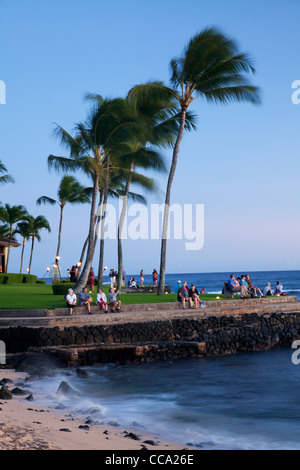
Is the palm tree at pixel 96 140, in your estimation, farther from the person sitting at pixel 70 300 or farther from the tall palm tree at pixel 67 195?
the tall palm tree at pixel 67 195

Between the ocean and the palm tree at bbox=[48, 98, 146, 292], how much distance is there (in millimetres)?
9085

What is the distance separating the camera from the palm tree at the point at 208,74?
25062 millimetres

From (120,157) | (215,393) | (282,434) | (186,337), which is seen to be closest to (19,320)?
(186,337)

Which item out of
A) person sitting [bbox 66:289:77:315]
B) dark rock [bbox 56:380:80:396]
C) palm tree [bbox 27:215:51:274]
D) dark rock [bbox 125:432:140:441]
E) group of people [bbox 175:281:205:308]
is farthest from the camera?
palm tree [bbox 27:215:51:274]

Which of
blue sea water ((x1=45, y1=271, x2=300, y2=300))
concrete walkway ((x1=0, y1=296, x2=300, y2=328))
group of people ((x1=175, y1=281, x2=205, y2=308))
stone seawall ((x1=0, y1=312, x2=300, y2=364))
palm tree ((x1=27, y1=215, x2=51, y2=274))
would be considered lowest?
stone seawall ((x1=0, y1=312, x2=300, y2=364))

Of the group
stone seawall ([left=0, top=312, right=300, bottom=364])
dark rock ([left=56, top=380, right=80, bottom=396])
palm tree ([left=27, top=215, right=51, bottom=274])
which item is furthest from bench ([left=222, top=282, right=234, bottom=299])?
palm tree ([left=27, top=215, right=51, bottom=274])

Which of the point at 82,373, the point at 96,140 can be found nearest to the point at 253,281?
the point at 96,140

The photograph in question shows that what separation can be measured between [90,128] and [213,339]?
1303 centimetres

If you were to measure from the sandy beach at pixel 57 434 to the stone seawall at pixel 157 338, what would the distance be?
250 inches

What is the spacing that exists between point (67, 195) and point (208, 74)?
95.1ft

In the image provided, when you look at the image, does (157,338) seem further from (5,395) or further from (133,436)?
(133,436)

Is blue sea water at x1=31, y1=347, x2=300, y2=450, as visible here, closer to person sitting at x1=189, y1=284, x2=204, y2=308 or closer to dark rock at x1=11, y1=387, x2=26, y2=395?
dark rock at x1=11, y1=387, x2=26, y2=395

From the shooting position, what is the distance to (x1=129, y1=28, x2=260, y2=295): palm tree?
82.2 ft
